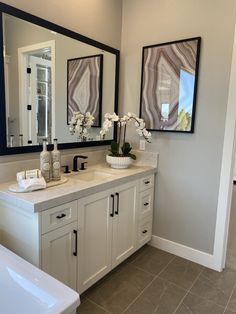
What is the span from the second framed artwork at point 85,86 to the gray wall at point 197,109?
0.35 metres

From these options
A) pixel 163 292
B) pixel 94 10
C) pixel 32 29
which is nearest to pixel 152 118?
pixel 94 10

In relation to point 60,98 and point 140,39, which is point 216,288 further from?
point 140,39

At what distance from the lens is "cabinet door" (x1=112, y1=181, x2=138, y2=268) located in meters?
2.08

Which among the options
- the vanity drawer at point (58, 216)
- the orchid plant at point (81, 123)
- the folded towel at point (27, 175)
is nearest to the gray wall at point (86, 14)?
the orchid plant at point (81, 123)

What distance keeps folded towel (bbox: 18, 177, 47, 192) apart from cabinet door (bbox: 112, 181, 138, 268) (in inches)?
25.8

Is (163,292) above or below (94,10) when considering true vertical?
below

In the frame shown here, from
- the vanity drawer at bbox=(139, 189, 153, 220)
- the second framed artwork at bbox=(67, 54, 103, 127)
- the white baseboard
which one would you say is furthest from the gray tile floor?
the second framed artwork at bbox=(67, 54, 103, 127)

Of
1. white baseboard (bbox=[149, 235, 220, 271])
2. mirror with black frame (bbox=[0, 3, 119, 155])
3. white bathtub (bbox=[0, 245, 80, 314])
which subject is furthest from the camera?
white baseboard (bbox=[149, 235, 220, 271])

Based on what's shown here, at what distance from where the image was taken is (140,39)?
2535mm

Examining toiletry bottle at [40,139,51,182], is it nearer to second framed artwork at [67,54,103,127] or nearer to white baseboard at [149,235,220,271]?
second framed artwork at [67,54,103,127]

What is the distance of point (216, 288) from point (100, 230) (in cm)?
111

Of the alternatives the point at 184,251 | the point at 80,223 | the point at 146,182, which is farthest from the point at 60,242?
the point at 184,251

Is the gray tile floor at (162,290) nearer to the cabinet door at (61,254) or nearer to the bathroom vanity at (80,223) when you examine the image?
the bathroom vanity at (80,223)

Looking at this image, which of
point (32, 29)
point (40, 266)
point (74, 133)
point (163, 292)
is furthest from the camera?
point (74, 133)
